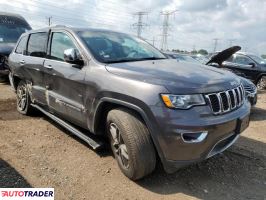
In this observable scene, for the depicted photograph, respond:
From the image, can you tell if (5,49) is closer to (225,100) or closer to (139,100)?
(139,100)

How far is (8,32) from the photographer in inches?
433

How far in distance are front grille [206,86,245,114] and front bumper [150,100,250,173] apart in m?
0.09

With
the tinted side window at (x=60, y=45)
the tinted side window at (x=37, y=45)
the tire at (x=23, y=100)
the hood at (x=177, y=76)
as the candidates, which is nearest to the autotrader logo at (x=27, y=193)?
the hood at (x=177, y=76)

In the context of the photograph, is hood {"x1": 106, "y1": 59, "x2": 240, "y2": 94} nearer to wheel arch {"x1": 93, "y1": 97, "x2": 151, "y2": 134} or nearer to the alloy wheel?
wheel arch {"x1": 93, "y1": 97, "x2": 151, "y2": 134}

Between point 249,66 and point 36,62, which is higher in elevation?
point 36,62

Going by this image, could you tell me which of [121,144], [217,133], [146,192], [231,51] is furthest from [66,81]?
[231,51]

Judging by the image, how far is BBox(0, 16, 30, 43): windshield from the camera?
1077 cm

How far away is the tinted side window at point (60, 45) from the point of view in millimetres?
4562

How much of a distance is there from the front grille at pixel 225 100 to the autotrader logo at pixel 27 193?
1.90 m

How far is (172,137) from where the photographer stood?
314 centimetres

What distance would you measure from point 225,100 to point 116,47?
5.75 ft

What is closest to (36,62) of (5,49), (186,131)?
(186,131)

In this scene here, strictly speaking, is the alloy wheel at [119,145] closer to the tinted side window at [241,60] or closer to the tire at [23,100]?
the tire at [23,100]

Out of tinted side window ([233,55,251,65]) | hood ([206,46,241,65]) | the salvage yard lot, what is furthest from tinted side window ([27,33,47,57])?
tinted side window ([233,55,251,65])
